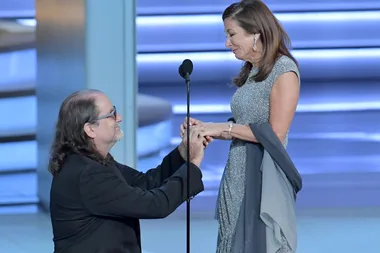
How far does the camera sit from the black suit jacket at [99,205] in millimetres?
2543

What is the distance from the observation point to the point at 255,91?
9.89ft

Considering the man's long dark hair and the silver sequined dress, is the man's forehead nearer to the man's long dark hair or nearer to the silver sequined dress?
the man's long dark hair

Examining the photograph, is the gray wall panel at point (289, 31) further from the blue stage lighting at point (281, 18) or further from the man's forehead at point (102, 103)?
the man's forehead at point (102, 103)

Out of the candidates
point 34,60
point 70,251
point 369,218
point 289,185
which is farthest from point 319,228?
point 70,251

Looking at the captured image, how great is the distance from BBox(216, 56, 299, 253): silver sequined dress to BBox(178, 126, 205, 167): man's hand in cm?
22

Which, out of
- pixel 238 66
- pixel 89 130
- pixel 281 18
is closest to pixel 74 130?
pixel 89 130

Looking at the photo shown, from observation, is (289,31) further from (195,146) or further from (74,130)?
(74,130)

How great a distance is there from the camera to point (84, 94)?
2627 millimetres

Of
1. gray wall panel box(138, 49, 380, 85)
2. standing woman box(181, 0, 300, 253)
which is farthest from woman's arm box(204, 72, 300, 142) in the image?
gray wall panel box(138, 49, 380, 85)

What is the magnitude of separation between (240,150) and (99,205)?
2.23ft

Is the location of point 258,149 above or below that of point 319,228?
above

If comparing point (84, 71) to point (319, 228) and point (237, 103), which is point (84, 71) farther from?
point (237, 103)

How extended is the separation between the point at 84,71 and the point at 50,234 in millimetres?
994

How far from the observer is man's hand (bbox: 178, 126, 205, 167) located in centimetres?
276
